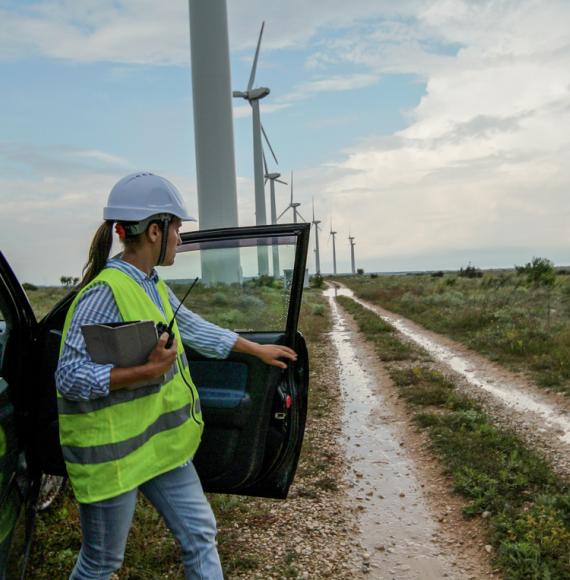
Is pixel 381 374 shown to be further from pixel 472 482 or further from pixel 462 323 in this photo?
pixel 462 323

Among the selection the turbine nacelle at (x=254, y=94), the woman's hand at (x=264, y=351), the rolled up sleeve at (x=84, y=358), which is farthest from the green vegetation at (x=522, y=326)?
the turbine nacelle at (x=254, y=94)

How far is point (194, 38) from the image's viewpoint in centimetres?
1462

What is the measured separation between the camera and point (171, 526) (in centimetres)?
232

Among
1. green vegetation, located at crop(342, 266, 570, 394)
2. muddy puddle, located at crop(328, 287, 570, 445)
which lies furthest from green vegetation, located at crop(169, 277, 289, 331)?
green vegetation, located at crop(342, 266, 570, 394)

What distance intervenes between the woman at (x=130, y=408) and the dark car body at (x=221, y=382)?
1.33 ft

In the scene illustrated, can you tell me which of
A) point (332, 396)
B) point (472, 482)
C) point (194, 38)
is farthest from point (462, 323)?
point (472, 482)

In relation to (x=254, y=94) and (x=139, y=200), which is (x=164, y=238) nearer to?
(x=139, y=200)

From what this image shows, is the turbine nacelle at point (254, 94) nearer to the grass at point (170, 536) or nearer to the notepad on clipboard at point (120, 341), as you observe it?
the grass at point (170, 536)

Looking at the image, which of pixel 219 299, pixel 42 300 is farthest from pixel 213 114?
pixel 42 300

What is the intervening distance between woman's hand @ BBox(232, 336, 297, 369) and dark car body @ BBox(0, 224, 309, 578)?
23 centimetres

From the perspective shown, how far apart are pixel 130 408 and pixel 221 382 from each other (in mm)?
965

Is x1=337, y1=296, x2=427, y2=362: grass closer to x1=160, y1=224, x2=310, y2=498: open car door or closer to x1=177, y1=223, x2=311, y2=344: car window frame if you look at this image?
x1=160, y1=224, x2=310, y2=498: open car door

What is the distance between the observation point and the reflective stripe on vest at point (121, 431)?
6.79 ft

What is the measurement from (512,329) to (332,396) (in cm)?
688
